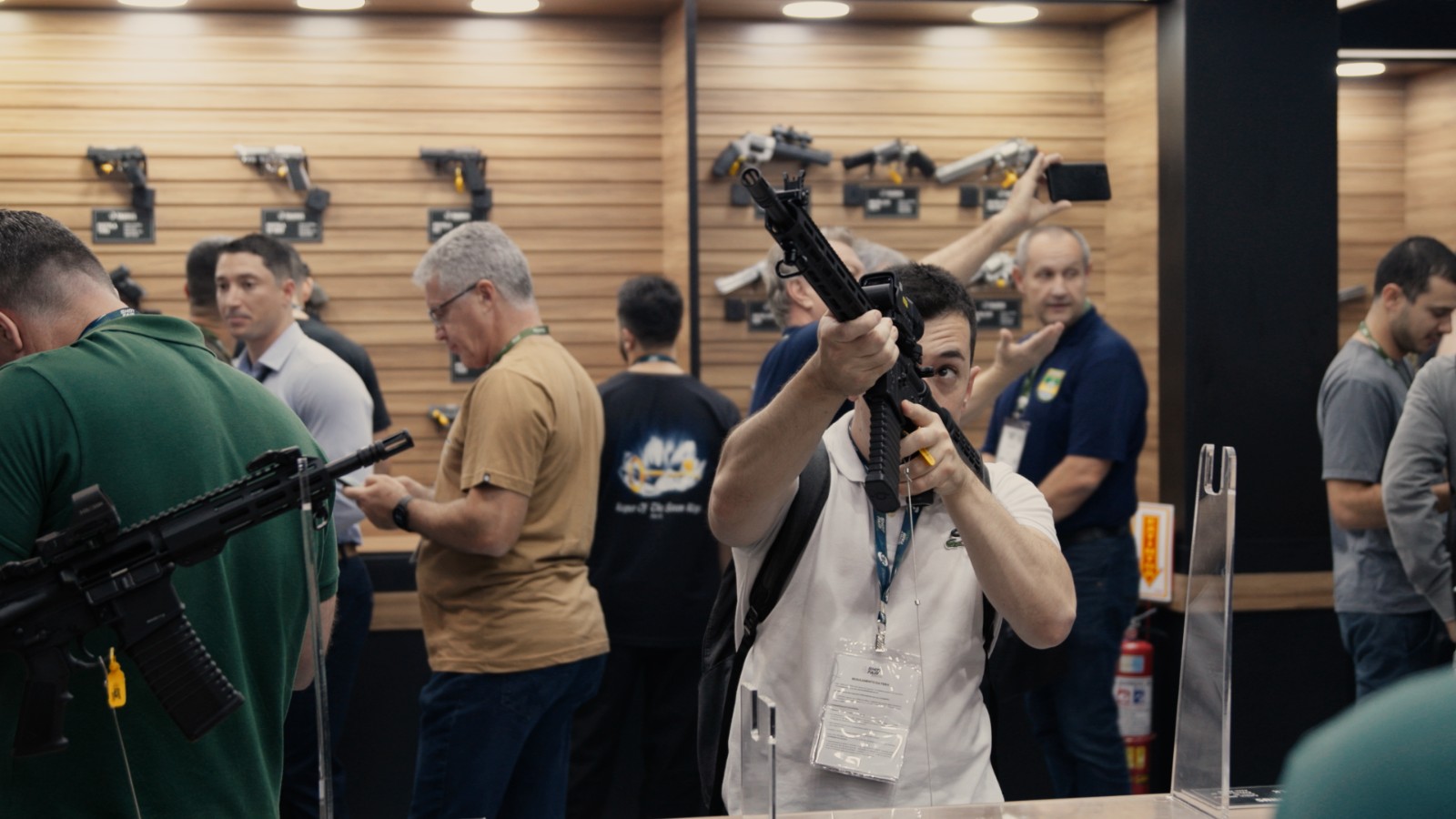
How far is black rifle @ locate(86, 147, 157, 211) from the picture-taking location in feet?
16.5

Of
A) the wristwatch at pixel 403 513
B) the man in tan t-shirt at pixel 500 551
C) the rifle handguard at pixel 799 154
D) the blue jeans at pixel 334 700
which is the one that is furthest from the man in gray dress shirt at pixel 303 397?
the rifle handguard at pixel 799 154

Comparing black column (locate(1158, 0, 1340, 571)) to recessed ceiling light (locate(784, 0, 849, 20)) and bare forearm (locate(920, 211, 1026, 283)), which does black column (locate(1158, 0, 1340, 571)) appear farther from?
bare forearm (locate(920, 211, 1026, 283))

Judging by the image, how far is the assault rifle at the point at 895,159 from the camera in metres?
5.23

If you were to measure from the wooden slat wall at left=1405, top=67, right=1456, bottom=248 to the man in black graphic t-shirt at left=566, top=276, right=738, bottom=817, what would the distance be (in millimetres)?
4122

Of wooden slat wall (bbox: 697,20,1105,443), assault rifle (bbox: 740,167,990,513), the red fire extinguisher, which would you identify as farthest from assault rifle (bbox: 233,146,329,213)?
assault rifle (bbox: 740,167,990,513)

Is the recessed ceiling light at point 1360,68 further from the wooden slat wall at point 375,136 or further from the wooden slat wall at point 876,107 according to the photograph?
the wooden slat wall at point 375,136

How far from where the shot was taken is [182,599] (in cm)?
196

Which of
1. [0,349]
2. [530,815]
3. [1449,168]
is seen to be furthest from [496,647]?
[1449,168]

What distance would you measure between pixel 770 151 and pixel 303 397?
214cm

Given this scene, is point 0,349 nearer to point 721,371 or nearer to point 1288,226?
point 721,371

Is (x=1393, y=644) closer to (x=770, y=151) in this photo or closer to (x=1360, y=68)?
(x=770, y=151)

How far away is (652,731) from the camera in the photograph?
422 centimetres

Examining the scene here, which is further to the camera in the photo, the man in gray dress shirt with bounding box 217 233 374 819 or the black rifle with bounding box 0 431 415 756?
the man in gray dress shirt with bounding box 217 233 374 819

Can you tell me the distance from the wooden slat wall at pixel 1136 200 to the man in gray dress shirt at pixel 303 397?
109 inches
